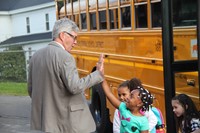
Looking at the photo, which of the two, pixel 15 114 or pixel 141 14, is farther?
pixel 15 114

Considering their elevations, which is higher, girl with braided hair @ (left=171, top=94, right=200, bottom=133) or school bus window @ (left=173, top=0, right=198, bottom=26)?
school bus window @ (left=173, top=0, right=198, bottom=26)

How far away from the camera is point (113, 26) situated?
7676 millimetres

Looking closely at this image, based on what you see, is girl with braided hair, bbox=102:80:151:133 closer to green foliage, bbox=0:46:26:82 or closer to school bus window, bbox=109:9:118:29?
school bus window, bbox=109:9:118:29

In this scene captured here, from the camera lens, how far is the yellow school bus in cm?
452

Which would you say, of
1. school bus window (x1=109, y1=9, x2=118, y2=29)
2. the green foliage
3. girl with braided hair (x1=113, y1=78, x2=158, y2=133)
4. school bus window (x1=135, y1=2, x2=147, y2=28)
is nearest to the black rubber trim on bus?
school bus window (x1=109, y1=9, x2=118, y2=29)

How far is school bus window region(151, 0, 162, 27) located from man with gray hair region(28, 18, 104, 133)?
2179 millimetres

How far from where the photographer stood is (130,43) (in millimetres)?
6898

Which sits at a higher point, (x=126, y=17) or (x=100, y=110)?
(x=126, y=17)

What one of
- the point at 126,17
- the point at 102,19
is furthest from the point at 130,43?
the point at 102,19

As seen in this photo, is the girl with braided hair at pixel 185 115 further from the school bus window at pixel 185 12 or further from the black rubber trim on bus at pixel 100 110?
the black rubber trim on bus at pixel 100 110

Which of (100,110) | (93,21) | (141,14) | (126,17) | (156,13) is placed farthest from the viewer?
(93,21)

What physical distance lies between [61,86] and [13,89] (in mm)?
13886

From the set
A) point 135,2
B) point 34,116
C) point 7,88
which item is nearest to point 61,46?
point 34,116

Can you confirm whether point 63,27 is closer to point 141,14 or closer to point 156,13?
point 156,13
